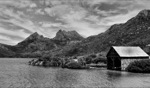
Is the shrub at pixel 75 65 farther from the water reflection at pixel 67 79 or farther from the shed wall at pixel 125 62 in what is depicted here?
the water reflection at pixel 67 79

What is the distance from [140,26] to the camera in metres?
189

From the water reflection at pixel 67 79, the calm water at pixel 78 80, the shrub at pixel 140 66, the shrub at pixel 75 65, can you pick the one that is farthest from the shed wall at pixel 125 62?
the shrub at pixel 75 65

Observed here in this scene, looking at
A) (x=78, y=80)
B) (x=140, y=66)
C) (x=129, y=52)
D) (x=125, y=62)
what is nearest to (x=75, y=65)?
(x=125, y=62)

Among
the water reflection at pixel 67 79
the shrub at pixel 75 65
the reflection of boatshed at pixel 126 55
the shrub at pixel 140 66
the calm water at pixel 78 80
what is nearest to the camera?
the calm water at pixel 78 80

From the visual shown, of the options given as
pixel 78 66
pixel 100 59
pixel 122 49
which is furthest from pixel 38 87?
pixel 100 59

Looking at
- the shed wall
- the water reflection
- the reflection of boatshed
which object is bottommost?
the water reflection

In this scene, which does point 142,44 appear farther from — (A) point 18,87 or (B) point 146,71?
(A) point 18,87

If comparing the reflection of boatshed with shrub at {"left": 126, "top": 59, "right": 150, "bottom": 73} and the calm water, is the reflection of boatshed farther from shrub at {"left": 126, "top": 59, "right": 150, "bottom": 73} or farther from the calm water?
the calm water

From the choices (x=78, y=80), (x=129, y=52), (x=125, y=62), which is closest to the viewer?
(x=78, y=80)

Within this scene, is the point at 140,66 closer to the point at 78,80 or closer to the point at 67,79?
the point at 78,80

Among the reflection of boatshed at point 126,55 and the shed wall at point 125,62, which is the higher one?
the reflection of boatshed at point 126,55

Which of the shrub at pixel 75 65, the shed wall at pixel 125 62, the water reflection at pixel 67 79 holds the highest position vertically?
the shed wall at pixel 125 62

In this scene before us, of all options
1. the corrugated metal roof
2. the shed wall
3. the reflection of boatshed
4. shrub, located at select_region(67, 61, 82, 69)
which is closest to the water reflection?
the reflection of boatshed

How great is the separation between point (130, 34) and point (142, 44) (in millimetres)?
46836
